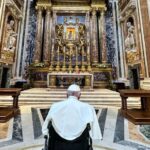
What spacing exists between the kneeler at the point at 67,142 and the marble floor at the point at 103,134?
0.91 metres

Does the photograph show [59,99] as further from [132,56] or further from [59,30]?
[59,30]

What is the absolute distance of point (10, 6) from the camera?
28.2 ft

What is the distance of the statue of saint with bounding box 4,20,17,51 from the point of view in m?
8.55

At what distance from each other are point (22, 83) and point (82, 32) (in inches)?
192

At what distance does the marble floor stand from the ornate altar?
5.42 meters

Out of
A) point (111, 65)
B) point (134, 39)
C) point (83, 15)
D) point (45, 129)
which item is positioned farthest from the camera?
point (83, 15)

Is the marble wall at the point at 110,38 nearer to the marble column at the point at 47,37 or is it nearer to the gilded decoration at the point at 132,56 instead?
the gilded decoration at the point at 132,56

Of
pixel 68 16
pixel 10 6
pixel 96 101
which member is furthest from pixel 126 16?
pixel 10 6

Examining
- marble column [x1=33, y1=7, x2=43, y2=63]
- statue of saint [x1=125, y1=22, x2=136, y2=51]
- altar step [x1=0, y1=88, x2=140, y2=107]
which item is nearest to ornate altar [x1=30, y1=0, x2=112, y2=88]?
marble column [x1=33, y1=7, x2=43, y2=63]

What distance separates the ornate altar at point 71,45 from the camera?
30.1 feet

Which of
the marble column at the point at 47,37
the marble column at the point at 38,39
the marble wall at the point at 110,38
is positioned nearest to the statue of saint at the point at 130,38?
the marble wall at the point at 110,38

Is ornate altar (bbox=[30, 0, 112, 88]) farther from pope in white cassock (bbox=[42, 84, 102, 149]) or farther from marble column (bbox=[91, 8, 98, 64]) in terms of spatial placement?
pope in white cassock (bbox=[42, 84, 102, 149])

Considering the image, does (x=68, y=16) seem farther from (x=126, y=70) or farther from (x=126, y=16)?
(x=126, y=70)

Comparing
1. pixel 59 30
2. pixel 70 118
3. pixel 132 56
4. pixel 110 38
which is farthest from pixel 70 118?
pixel 110 38
